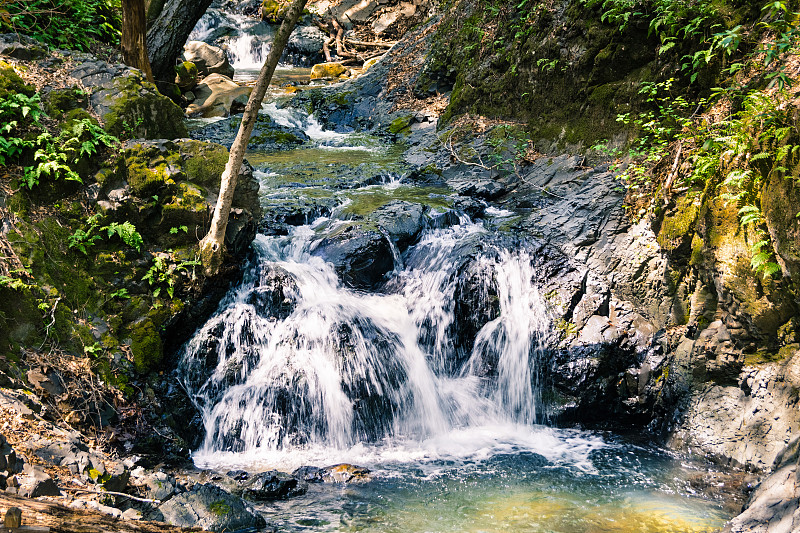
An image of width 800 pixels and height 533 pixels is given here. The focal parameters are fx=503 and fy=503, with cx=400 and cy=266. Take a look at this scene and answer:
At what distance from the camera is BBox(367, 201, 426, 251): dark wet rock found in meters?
8.88

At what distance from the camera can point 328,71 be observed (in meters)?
21.5

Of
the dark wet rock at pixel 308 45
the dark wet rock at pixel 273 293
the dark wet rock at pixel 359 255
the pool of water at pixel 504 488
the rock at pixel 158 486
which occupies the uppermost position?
the dark wet rock at pixel 308 45

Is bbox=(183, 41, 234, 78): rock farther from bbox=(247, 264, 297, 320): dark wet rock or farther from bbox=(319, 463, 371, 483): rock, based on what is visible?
bbox=(319, 463, 371, 483): rock

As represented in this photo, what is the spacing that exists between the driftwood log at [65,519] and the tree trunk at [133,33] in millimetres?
7590

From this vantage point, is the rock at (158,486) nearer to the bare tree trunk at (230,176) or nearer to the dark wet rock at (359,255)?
the bare tree trunk at (230,176)

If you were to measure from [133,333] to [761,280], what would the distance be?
7369 millimetres

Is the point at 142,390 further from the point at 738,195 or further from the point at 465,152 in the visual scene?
the point at 465,152

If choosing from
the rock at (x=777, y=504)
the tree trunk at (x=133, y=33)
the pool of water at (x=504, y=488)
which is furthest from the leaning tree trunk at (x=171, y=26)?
the rock at (x=777, y=504)

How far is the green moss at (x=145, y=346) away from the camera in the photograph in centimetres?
622

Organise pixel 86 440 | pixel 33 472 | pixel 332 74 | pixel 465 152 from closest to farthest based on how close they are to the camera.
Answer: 1. pixel 33 472
2. pixel 86 440
3. pixel 465 152
4. pixel 332 74

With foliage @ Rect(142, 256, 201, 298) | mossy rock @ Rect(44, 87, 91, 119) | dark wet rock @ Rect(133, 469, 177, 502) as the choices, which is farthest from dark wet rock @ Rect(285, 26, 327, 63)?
dark wet rock @ Rect(133, 469, 177, 502)

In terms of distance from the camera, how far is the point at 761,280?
553cm

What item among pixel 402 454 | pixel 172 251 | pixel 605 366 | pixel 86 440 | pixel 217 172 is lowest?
pixel 402 454

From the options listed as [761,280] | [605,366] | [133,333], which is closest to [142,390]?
[133,333]
